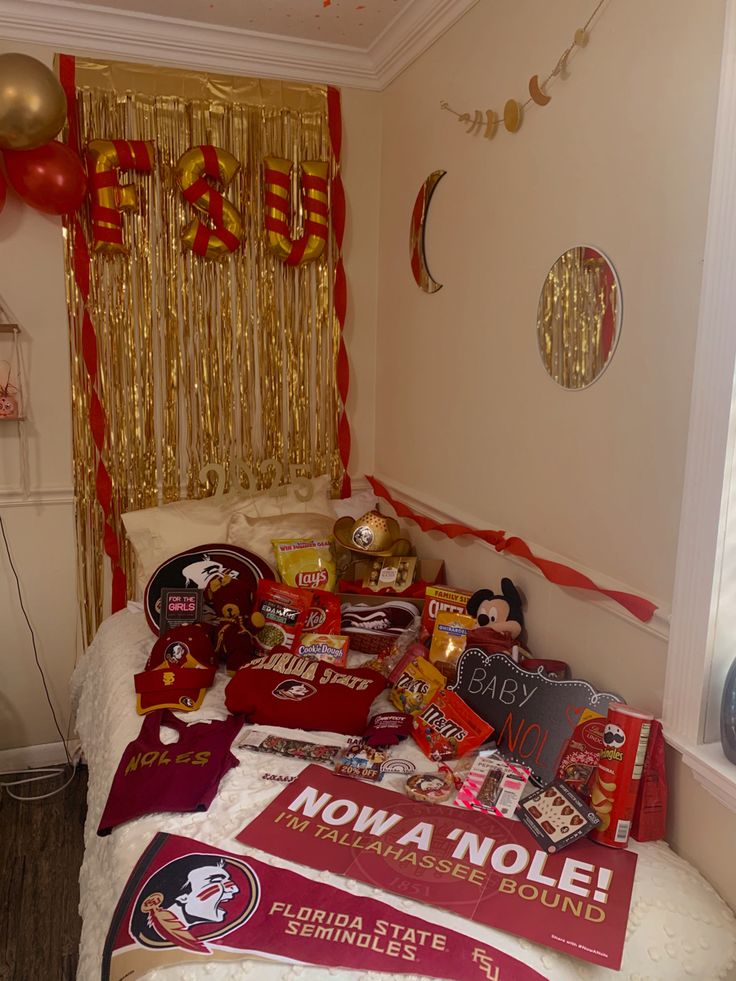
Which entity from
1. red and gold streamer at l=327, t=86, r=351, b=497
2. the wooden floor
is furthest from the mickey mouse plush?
the wooden floor

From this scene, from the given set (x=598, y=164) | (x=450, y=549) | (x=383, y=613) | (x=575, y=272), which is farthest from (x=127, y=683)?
(x=598, y=164)

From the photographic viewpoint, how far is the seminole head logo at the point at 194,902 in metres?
1.19

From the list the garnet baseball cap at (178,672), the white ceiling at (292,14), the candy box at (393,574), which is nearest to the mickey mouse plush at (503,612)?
the candy box at (393,574)

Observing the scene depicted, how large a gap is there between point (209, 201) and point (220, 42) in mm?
532

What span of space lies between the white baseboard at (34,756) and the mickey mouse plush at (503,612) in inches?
66.0

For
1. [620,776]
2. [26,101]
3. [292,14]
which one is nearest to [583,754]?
[620,776]

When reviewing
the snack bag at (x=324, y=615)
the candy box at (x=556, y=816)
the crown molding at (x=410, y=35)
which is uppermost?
the crown molding at (x=410, y=35)

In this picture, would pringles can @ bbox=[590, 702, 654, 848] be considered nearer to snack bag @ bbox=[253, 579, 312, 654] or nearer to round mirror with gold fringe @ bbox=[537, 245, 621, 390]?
round mirror with gold fringe @ bbox=[537, 245, 621, 390]

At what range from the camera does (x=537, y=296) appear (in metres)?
1.87

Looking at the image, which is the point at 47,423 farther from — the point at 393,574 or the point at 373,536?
the point at 393,574

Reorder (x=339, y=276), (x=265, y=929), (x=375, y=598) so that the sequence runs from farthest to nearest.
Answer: (x=339, y=276) → (x=375, y=598) → (x=265, y=929)

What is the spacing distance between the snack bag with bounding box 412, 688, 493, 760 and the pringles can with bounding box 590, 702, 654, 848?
0.33 meters

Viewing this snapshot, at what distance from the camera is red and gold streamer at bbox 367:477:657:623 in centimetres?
154

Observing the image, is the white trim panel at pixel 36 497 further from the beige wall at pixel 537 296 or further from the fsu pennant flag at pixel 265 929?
the fsu pennant flag at pixel 265 929
